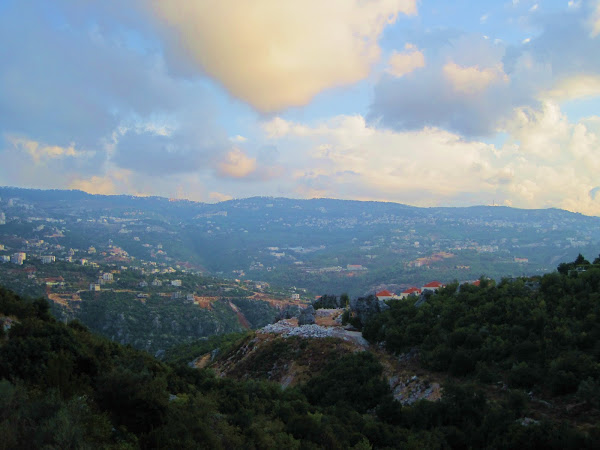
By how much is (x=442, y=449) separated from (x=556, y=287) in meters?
15.7

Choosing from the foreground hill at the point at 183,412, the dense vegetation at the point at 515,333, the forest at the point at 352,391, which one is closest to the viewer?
the foreground hill at the point at 183,412

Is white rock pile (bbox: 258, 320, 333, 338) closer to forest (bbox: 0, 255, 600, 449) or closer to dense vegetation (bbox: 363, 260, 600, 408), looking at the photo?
dense vegetation (bbox: 363, 260, 600, 408)

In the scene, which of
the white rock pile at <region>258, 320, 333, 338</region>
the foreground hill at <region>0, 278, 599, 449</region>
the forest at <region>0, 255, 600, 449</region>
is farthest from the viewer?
the white rock pile at <region>258, 320, 333, 338</region>

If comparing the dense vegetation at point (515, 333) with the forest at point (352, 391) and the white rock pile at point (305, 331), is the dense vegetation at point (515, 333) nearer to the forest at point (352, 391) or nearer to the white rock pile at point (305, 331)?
the forest at point (352, 391)

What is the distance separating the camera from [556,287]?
2288 cm

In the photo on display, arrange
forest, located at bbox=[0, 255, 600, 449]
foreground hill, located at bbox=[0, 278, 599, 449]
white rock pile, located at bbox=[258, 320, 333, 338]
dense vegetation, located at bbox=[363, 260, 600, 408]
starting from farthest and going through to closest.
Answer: white rock pile, located at bbox=[258, 320, 333, 338] < dense vegetation, located at bbox=[363, 260, 600, 408] < forest, located at bbox=[0, 255, 600, 449] < foreground hill, located at bbox=[0, 278, 599, 449]

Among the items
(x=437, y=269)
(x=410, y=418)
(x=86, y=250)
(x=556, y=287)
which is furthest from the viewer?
(x=86, y=250)

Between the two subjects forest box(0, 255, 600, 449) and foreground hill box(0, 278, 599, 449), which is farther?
forest box(0, 255, 600, 449)

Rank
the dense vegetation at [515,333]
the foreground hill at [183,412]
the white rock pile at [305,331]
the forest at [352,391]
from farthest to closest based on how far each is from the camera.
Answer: the white rock pile at [305,331]
the dense vegetation at [515,333]
the forest at [352,391]
the foreground hill at [183,412]

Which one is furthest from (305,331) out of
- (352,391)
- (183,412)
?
(183,412)

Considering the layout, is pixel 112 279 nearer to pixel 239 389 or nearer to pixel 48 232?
pixel 239 389

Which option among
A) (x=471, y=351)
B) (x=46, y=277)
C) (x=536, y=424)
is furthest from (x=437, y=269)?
(x=536, y=424)

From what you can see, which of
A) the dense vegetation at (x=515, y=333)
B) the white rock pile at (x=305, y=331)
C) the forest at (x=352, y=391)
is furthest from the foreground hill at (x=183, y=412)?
the white rock pile at (x=305, y=331)

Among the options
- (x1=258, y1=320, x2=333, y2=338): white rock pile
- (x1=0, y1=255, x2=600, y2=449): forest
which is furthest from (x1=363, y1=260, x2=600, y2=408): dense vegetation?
(x1=258, y1=320, x2=333, y2=338): white rock pile
